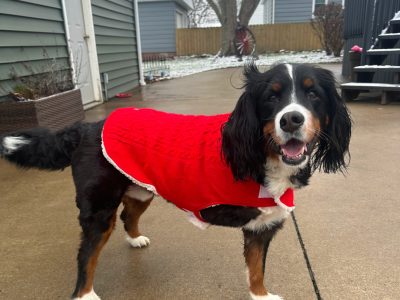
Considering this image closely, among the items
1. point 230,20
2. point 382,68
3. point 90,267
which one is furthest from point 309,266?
point 230,20

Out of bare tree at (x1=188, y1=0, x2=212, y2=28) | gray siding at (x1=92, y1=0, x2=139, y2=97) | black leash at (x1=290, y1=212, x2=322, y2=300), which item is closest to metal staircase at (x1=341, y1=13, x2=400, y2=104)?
black leash at (x1=290, y1=212, x2=322, y2=300)

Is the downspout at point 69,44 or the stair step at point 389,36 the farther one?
the stair step at point 389,36

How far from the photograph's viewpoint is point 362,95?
348 inches

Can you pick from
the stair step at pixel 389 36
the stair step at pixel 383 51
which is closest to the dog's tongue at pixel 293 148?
the stair step at pixel 383 51

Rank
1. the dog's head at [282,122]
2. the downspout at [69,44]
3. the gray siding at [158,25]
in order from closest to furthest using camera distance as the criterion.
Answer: the dog's head at [282,122] < the downspout at [69,44] < the gray siding at [158,25]

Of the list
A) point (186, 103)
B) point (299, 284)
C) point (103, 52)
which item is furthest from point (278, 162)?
point (103, 52)

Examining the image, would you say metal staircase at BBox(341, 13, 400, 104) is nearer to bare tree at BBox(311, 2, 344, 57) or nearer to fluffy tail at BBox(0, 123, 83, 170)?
fluffy tail at BBox(0, 123, 83, 170)

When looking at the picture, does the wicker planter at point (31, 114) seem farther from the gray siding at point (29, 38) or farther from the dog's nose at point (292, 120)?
the dog's nose at point (292, 120)

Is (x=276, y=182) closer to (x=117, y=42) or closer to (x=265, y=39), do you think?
(x=117, y=42)

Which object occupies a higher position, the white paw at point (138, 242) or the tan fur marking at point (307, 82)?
the tan fur marking at point (307, 82)

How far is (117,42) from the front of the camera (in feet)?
34.7

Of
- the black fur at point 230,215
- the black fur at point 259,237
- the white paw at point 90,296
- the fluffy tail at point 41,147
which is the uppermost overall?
the fluffy tail at point 41,147

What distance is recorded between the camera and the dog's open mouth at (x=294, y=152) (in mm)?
1909

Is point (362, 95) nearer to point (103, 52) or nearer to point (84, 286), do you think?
point (103, 52)
